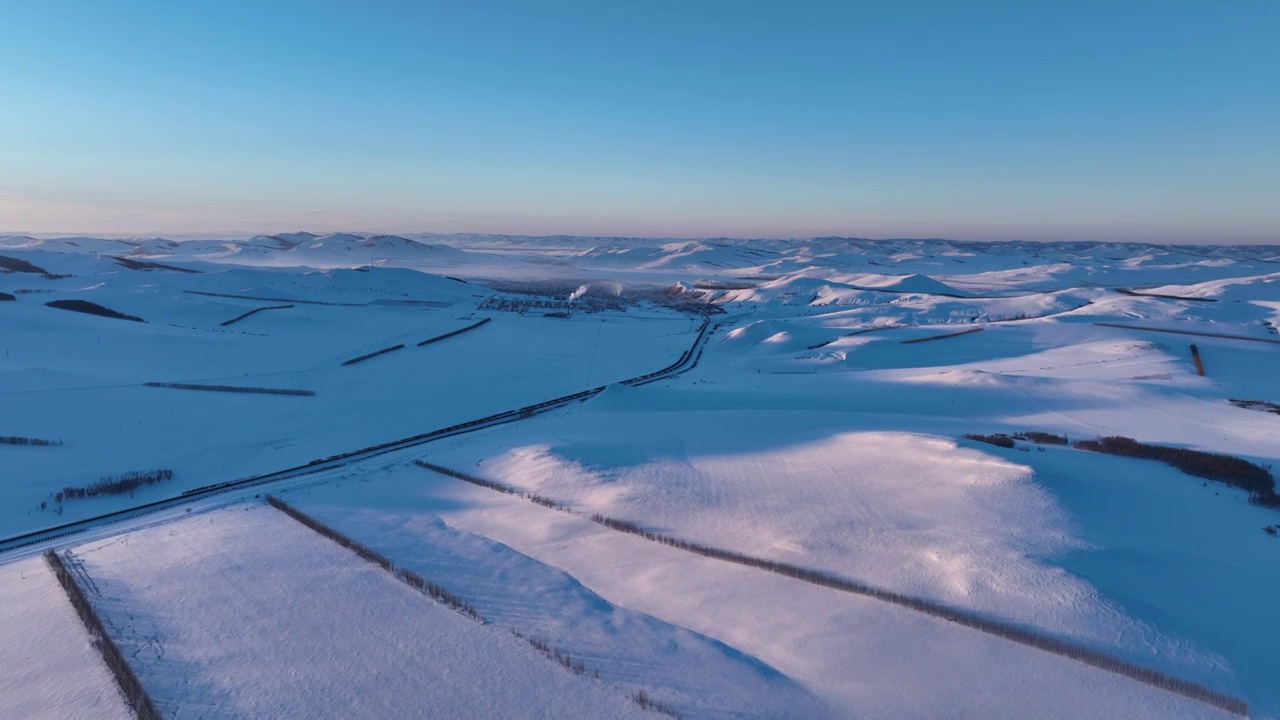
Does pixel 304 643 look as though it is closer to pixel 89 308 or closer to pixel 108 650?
pixel 108 650

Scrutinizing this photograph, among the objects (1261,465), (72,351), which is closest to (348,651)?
(1261,465)

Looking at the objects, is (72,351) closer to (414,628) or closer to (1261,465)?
(414,628)

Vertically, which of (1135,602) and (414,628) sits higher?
(1135,602)

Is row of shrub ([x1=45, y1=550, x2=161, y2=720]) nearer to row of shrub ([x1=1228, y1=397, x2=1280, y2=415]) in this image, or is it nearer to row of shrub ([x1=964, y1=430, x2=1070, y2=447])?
row of shrub ([x1=964, y1=430, x2=1070, y2=447])

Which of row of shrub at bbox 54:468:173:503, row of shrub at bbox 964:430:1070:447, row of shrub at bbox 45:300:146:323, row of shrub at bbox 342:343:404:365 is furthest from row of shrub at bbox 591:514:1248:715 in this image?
row of shrub at bbox 45:300:146:323

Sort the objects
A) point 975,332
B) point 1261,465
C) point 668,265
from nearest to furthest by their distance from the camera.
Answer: point 1261,465, point 975,332, point 668,265

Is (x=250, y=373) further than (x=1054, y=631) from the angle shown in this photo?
Yes

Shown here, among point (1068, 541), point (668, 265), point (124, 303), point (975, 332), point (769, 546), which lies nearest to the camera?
point (1068, 541)
